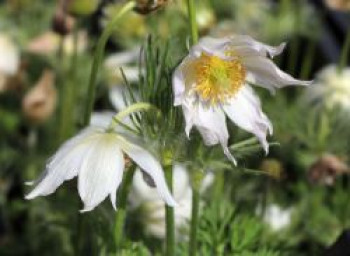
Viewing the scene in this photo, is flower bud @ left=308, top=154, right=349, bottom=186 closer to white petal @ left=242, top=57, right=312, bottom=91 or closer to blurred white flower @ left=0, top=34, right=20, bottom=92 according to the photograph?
white petal @ left=242, top=57, right=312, bottom=91

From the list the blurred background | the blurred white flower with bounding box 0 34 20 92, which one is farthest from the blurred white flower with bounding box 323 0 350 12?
the blurred white flower with bounding box 0 34 20 92

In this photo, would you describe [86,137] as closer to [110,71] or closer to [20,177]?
[20,177]

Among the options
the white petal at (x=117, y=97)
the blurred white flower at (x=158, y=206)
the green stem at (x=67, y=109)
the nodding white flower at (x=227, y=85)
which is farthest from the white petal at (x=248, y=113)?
the green stem at (x=67, y=109)

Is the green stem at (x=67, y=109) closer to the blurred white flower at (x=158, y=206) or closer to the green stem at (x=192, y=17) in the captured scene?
the blurred white flower at (x=158, y=206)

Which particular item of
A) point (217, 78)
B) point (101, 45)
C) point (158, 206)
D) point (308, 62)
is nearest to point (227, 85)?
point (217, 78)

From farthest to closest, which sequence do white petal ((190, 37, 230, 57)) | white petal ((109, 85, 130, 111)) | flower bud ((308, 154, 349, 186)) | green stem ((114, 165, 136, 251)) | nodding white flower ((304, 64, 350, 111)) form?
Result: nodding white flower ((304, 64, 350, 111)) → white petal ((109, 85, 130, 111)) → flower bud ((308, 154, 349, 186)) → green stem ((114, 165, 136, 251)) → white petal ((190, 37, 230, 57))

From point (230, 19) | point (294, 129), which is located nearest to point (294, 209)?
point (294, 129)
